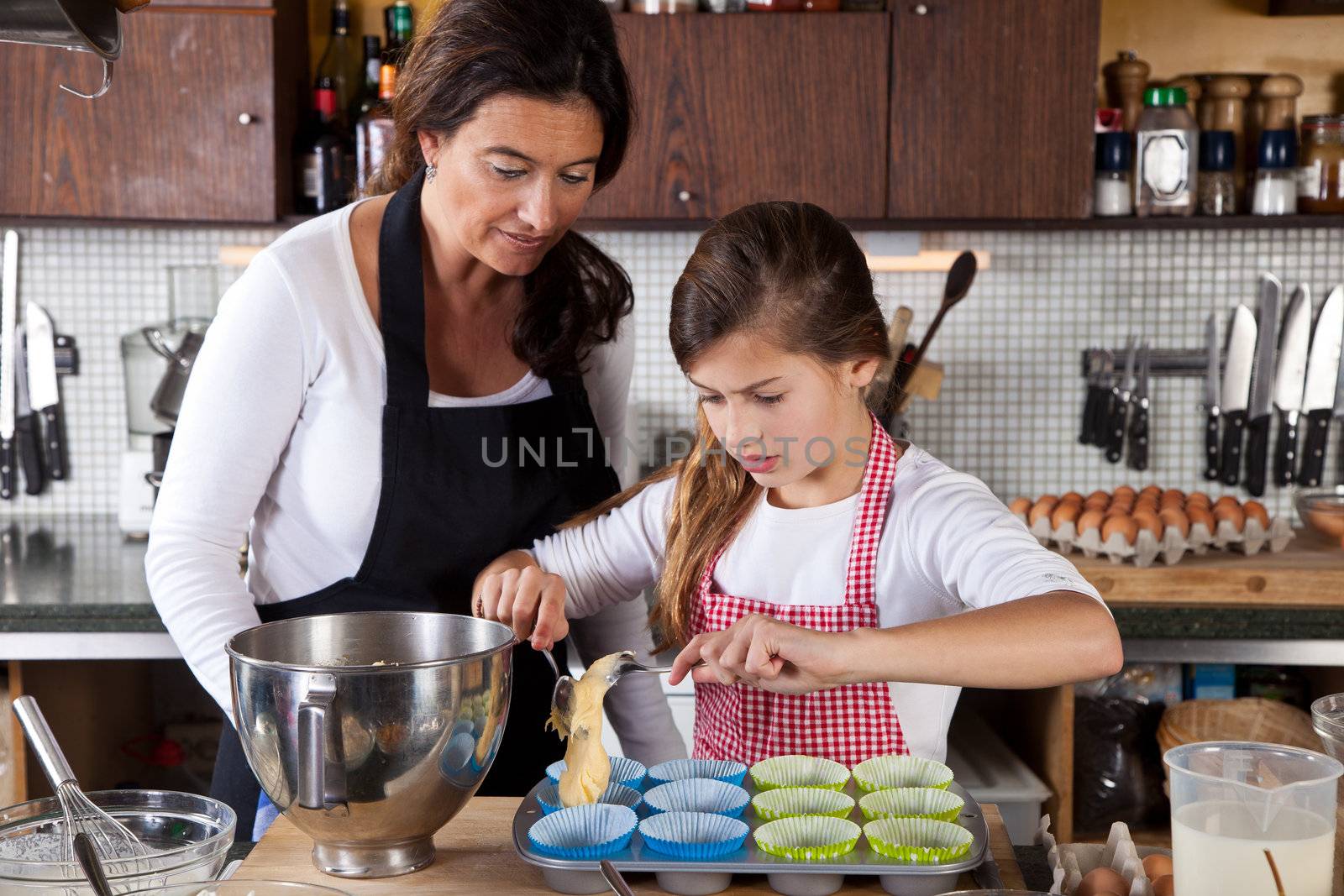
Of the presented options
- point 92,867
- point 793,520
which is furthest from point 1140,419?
point 92,867

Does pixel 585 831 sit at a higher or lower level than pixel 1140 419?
lower

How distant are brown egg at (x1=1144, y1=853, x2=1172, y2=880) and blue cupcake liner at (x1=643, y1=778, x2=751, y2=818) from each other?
0.31 m

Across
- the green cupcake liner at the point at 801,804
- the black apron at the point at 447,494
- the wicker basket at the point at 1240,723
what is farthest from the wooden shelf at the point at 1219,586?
the green cupcake liner at the point at 801,804

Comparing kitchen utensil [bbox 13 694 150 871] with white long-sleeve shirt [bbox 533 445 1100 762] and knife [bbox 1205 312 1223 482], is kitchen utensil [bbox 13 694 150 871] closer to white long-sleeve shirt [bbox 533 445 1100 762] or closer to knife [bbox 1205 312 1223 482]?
white long-sleeve shirt [bbox 533 445 1100 762]

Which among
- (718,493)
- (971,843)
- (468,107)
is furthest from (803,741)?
(468,107)

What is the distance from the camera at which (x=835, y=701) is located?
1340 millimetres

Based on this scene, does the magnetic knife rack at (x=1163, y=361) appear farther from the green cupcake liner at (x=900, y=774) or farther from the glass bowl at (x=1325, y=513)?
the green cupcake liner at (x=900, y=774)

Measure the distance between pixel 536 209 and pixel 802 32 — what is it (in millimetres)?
1325

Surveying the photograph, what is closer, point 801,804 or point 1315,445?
point 801,804

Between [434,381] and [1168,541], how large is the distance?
138cm

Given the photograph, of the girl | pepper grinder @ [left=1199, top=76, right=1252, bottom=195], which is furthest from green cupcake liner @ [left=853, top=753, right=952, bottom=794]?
pepper grinder @ [left=1199, top=76, right=1252, bottom=195]

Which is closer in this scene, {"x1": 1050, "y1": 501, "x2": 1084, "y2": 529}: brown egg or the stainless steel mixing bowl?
the stainless steel mixing bowl

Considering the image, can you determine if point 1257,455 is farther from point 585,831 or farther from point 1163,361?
point 585,831

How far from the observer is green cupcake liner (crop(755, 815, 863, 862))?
0.94 metres
